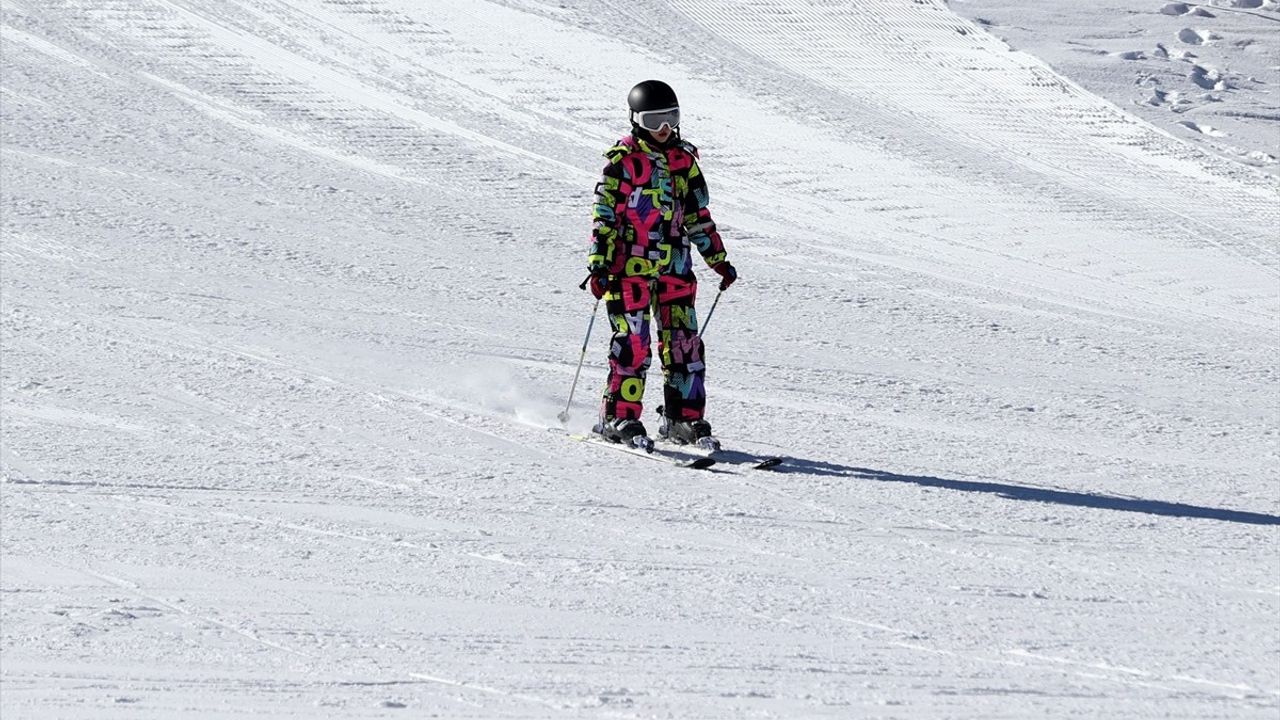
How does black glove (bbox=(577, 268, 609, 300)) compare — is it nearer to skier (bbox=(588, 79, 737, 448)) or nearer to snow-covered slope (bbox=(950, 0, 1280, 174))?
skier (bbox=(588, 79, 737, 448))

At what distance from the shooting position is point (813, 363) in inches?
360

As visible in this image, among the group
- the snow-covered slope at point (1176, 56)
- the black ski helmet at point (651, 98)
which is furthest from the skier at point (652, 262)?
the snow-covered slope at point (1176, 56)

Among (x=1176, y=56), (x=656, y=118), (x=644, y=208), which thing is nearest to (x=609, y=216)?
(x=644, y=208)

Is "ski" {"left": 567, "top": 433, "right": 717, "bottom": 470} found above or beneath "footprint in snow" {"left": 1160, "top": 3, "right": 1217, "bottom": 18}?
beneath

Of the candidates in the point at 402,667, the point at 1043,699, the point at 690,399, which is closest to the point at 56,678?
the point at 402,667

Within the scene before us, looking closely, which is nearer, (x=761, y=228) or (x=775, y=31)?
(x=761, y=228)

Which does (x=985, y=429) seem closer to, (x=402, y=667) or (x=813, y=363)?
→ (x=813, y=363)

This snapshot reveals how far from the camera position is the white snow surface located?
183 inches

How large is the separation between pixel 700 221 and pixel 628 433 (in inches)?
38.5

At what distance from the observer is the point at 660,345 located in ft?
24.1

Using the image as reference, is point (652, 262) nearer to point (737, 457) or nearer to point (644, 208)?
point (644, 208)

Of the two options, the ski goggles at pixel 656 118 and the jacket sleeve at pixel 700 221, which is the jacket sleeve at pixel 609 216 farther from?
the jacket sleeve at pixel 700 221

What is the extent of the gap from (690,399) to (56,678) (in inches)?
138

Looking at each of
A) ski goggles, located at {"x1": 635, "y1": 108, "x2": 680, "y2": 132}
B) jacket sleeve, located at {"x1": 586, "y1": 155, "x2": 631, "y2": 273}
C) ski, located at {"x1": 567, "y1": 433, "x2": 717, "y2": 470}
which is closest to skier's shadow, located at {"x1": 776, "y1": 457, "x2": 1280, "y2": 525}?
ski, located at {"x1": 567, "y1": 433, "x2": 717, "y2": 470}
